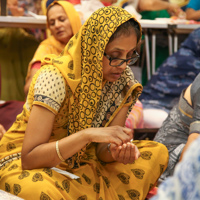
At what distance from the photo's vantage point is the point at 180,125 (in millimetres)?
1888

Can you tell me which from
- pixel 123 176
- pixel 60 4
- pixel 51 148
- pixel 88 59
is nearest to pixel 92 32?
pixel 88 59

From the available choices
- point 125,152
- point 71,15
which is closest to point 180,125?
point 125,152

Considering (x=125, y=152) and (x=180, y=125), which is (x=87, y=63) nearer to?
(x=125, y=152)

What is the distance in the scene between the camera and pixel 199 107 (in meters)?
1.65

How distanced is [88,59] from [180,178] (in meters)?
1.05

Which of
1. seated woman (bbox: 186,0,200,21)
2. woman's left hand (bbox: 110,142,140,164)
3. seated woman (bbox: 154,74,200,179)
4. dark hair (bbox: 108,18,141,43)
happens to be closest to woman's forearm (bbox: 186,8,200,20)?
seated woman (bbox: 186,0,200,21)

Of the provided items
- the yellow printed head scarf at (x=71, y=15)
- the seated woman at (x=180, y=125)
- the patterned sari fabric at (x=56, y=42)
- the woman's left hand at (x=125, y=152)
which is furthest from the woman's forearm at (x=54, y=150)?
the yellow printed head scarf at (x=71, y=15)

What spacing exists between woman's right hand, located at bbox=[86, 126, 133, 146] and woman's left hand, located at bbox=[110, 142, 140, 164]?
50 millimetres

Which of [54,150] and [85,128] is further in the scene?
[85,128]

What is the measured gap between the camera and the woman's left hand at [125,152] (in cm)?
145

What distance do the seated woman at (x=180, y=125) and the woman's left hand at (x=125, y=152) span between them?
12.0 inches

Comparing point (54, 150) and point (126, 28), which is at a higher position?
point (126, 28)

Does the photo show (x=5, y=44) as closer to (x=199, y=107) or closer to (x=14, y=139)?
(x=14, y=139)

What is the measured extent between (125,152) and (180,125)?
0.50m
